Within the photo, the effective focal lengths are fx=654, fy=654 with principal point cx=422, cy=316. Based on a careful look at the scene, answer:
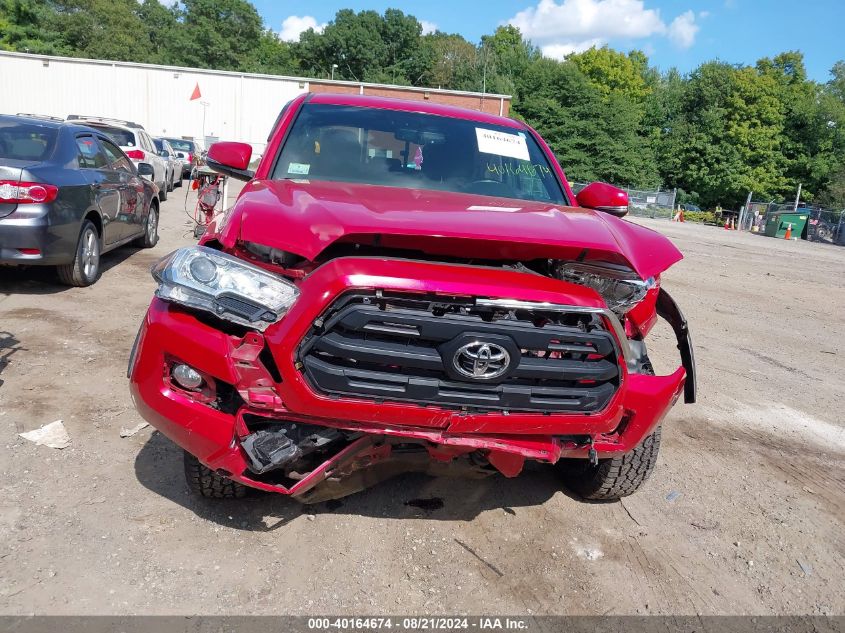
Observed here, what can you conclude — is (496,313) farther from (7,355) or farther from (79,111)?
(79,111)

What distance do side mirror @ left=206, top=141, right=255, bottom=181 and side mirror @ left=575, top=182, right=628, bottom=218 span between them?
6.25 feet

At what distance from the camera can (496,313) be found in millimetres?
2266

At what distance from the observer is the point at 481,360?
87.4 inches

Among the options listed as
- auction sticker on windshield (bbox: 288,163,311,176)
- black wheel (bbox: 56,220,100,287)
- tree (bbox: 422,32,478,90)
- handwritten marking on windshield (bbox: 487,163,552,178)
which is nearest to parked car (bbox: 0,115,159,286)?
black wheel (bbox: 56,220,100,287)

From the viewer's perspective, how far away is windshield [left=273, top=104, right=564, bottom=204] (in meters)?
3.55

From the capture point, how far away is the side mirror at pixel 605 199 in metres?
3.66

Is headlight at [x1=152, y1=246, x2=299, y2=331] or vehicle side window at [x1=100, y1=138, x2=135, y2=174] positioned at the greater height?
vehicle side window at [x1=100, y1=138, x2=135, y2=174]

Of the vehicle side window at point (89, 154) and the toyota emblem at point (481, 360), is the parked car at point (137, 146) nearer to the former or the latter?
the vehicle side window at point (89, 154)

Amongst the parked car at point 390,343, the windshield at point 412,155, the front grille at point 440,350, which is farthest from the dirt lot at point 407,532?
the windshield at point 412,155

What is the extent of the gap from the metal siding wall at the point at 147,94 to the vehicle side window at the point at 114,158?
31.0m

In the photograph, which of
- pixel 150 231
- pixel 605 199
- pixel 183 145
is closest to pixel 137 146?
pixel 150 231

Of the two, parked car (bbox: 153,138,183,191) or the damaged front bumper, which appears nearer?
the damaged front bumper

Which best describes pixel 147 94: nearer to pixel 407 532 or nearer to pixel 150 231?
pixel 150 231

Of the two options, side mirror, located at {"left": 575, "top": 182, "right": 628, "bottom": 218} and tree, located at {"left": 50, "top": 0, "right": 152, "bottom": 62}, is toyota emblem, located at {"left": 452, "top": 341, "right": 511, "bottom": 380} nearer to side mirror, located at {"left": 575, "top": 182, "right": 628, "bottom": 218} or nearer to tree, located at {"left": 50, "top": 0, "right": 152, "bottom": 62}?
side mirror, located at {"left": 575, "top": 182, "right": 628, "bottom": 218}
